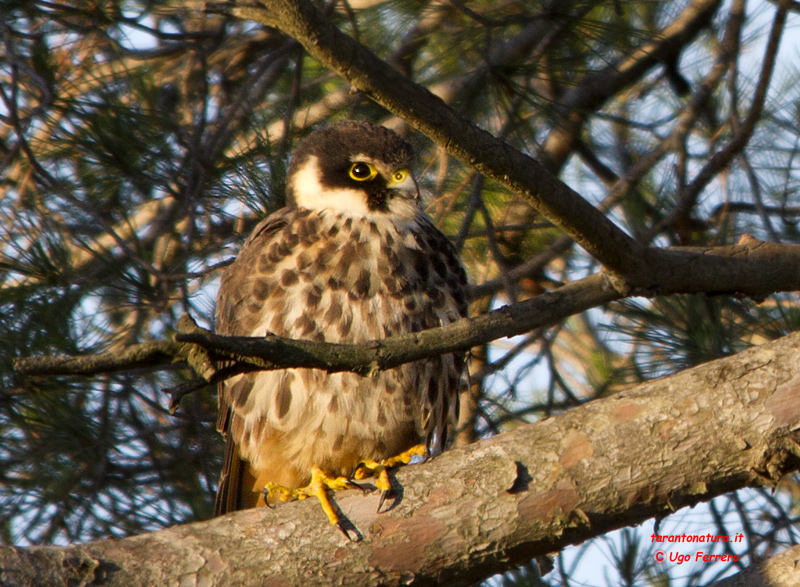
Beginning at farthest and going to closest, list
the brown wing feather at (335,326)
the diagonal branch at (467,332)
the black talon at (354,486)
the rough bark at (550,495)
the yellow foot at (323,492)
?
1. the brown wing feather at (335,326)
2. the black talon at (354,486)
3. the yellow foot at (323,492)
4. the rough bark at (550,495)
5. the diagonal branch at (467,332)

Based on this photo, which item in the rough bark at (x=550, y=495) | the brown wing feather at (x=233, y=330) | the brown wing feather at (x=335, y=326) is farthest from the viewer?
the brown wing feather at (x=233, y=330)

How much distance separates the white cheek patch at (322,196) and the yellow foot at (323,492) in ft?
2.92

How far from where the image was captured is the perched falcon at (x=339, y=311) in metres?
3.00

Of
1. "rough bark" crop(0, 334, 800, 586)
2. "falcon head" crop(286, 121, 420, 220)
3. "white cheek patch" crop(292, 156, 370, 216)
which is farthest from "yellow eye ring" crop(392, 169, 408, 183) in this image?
"rough bark" crop(0, 334, 800, 586)

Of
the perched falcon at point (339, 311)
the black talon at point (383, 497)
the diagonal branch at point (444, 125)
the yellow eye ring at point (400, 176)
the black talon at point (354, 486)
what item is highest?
the yellow eye ring at point (400, 176)

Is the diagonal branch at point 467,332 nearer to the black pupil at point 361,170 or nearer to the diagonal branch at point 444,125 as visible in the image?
the diagonal branch at point 444,125

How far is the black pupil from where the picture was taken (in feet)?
10.9

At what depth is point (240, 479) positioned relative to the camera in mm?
3330

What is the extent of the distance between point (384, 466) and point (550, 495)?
523 millimetres

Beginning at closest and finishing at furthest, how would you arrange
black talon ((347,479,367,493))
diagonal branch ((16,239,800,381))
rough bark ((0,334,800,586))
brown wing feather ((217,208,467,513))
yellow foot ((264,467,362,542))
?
1. diagonal branch ((16,239,800,381))
2. rough bark ((0,334,800,586))
3. yellow foot ((264,467,362,542))
4. black talon ((347,479,367,493))
5. brown wing feather ((217,208,467,513))

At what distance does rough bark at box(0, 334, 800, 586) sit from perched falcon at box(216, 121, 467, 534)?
17.2 inches

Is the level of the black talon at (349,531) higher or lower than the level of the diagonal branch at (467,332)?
lower

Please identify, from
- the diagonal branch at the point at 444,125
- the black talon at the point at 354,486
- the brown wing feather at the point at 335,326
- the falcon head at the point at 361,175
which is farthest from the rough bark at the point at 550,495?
the falcon head at the point at 361,175

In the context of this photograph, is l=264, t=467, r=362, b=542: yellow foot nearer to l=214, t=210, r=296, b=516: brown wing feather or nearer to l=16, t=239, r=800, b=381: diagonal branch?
l=214, t=210, r=296, b=516: brown wing feather
